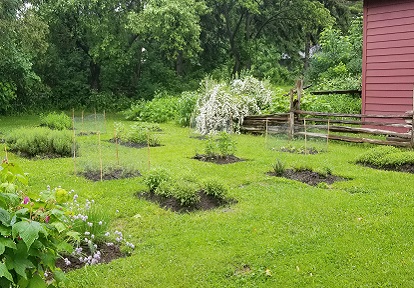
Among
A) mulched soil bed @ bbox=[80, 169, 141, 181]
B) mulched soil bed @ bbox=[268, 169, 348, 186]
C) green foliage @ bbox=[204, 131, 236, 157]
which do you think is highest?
green foliage @ bbox=[204, 131, 236, 157]

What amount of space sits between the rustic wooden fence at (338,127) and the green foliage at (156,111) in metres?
4.49

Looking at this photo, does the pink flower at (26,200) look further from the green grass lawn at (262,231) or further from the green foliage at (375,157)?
the green foliage at (375,157)

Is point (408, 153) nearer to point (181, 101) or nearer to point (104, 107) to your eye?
point (181, 101)

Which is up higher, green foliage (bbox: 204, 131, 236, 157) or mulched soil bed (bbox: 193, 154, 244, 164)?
green foliage (bbox: 204, 131, 236, 157)

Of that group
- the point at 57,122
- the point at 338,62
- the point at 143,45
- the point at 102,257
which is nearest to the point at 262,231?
the point at 102,257

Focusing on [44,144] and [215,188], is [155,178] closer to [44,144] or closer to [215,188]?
[215,188]

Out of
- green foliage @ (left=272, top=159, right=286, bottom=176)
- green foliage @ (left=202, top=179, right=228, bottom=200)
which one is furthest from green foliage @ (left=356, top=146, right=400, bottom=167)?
green foliage @ (left=202, top=179, right=228, bottom=200)

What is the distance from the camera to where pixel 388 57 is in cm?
1195

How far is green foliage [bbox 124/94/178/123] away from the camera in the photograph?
56.8ft

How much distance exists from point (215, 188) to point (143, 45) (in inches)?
693

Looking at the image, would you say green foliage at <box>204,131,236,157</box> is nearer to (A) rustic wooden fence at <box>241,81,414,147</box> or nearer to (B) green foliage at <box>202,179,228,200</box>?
(A) rustic wooden fence at <box>241,81,414,147</box>

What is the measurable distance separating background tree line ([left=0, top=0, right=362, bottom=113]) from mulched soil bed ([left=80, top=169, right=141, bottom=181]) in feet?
25.0

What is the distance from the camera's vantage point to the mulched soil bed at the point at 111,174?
7500mm

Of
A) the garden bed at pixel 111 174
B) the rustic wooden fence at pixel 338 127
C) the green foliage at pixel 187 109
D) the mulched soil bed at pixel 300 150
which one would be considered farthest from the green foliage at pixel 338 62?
the garden bed at pixel 111 174
